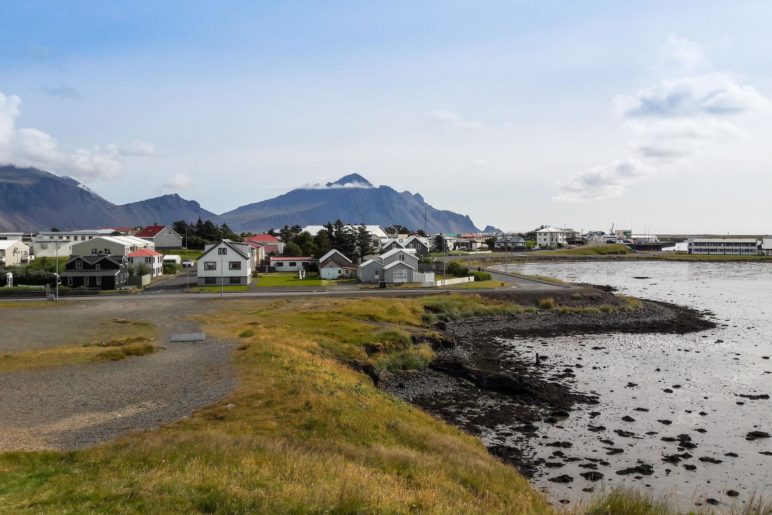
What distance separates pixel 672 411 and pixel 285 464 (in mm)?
23023

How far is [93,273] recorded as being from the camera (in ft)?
222

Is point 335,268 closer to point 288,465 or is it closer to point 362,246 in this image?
point 362,246

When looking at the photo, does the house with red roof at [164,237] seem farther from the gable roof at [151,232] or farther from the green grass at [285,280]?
the green grass at [285,280]

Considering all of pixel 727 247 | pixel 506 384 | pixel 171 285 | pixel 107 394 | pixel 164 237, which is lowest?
pixel 506 384

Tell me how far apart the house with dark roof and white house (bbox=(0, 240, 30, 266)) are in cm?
3046

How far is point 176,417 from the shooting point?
19000 millimetres

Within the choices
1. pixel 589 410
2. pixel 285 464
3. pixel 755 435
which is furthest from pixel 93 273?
pixel 755 435

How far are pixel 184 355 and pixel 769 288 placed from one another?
97360 mm

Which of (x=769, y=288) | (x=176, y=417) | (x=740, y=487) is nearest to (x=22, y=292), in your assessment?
(x=176, y=417)

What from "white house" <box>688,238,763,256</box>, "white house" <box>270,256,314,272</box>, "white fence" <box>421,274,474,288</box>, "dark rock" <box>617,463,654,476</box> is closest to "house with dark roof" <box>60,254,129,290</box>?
"white house" <box>270,256,314,272</box>

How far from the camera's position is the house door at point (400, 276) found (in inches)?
2977

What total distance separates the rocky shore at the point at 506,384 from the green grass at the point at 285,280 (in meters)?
29.9

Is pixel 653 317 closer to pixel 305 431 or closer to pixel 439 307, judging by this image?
pixel 439 307

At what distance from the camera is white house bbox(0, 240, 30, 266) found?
3592 inches
